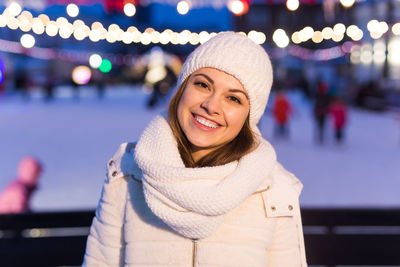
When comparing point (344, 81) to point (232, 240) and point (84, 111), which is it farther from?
point (232, 240)

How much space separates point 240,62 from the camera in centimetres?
133

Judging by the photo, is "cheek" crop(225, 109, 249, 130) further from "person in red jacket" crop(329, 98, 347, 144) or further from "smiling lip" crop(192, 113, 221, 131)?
"person in red jacket" crop(329, 98, 347, 144)

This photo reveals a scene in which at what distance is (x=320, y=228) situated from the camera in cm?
342

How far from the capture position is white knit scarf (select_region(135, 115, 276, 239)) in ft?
4.12

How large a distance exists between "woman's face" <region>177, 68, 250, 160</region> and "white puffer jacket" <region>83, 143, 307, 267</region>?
221mm

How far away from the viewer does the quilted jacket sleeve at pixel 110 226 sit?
4.64 ft

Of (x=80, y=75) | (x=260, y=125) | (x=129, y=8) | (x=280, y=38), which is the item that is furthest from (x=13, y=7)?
(x=80, y=75)

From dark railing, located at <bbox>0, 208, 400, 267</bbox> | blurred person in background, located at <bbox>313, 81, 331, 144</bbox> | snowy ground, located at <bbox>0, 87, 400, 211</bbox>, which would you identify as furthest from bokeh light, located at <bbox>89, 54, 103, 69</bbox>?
dark railing, located at <bbox>0, 208, 400, 267</bbox>

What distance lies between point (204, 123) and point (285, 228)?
0.41 meters

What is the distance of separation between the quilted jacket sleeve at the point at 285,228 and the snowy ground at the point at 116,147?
12.1ft

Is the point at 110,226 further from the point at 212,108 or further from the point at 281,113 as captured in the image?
the point at 281,113

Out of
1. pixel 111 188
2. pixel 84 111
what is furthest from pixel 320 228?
pixel 84 111

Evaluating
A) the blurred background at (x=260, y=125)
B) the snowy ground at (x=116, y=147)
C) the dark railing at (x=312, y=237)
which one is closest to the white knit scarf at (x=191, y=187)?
the dark railing at (x=312, y=237)

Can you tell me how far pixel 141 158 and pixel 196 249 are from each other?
316 millimetres
